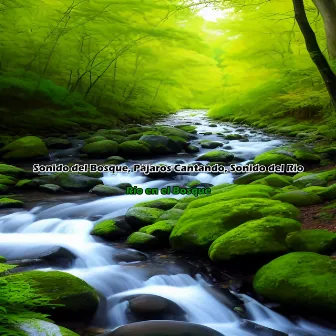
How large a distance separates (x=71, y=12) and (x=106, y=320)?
11.6 m

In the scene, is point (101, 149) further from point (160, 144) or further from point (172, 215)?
point (172, 215)

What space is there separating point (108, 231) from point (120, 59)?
15153 millimetres

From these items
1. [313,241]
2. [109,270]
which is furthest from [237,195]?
[109,270]

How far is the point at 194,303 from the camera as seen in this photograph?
3338mm

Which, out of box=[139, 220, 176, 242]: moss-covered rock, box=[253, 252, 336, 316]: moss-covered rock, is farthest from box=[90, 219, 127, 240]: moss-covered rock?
box=[253, 252, 336, 316]: moss-covered rock

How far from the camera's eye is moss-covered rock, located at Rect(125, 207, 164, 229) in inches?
193

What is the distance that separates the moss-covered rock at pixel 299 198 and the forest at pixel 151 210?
2 centimetres

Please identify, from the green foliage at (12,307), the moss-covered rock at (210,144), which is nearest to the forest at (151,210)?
the green foliage at (12,307)

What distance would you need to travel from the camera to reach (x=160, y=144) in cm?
1039

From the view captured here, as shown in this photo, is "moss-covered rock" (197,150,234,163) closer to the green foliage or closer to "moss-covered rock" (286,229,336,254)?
"moss-covered rock" (286,229,336,254)

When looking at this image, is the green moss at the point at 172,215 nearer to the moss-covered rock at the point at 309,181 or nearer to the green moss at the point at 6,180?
the moss-covered rock at the point at 309,181

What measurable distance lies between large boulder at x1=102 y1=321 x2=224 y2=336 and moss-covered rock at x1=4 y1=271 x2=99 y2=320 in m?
0.36

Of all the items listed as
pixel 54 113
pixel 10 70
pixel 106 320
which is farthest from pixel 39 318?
pixel 10 70

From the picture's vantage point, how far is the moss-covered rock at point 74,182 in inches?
268
